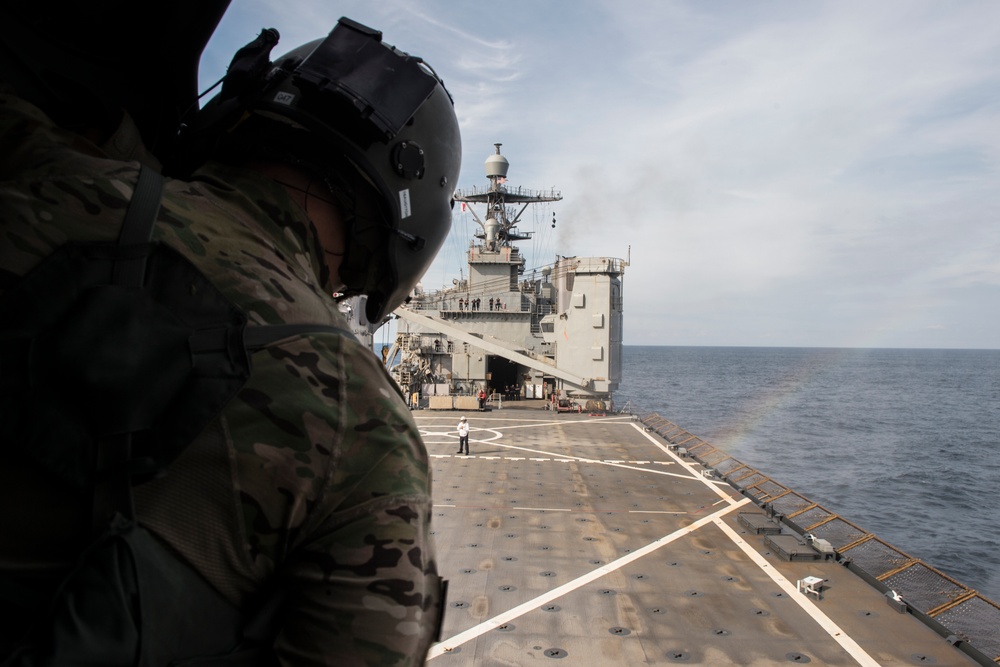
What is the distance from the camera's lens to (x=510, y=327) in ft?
121

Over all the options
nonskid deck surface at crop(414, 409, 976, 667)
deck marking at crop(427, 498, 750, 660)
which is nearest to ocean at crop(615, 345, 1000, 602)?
nonskid deck surface at crop(414, 409, 976, 667)


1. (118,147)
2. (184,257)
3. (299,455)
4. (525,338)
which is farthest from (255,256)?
(525,338)

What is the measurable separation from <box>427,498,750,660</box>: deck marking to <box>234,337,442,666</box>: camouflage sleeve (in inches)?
249

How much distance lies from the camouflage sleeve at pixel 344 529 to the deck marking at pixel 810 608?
9.28 meters

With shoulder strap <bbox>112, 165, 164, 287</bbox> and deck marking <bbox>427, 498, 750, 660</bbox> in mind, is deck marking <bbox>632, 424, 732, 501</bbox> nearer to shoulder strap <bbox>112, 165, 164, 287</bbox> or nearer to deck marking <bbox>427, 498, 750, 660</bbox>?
deck marking <bbox>427, 498, 750, 660</bbox>

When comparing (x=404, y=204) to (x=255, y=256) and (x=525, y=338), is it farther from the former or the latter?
(x=525, y=338)

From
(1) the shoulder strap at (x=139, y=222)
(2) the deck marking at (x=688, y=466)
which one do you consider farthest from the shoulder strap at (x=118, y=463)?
(2) the deck marking at (x=688, y=466)

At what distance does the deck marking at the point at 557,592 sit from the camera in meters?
8.86

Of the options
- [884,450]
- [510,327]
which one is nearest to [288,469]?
[510,327]

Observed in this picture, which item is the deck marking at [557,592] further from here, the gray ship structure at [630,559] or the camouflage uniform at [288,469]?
the camouflage uniform at [288,469]

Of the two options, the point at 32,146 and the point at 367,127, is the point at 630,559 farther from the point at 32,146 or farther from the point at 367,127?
the point at 32,146

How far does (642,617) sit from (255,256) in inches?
384

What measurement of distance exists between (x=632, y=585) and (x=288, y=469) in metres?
10.9

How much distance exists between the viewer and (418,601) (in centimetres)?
118
